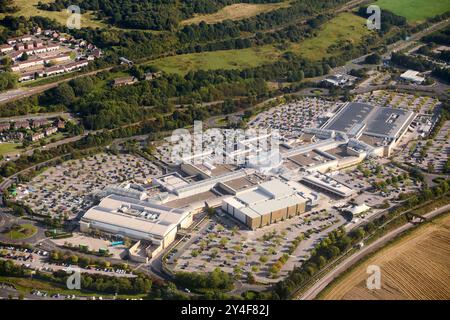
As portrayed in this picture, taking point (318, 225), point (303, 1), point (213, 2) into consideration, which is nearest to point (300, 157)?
point (318, 225)

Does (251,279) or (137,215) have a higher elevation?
(137,215)

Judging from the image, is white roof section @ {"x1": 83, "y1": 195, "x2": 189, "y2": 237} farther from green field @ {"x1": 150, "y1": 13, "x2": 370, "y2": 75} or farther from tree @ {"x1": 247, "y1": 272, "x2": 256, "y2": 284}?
green field @ {"x1": 150, "y1": 13, "x2": 370, "y2": 75}

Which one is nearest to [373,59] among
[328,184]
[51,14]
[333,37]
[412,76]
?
[412,76]

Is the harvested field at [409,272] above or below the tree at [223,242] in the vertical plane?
below

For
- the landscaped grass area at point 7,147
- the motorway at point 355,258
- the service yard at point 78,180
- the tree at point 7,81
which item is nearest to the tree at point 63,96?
the tree at point 7,81

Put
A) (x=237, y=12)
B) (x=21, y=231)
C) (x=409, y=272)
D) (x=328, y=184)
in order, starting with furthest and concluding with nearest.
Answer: (x=237, y=12), (x=328, y=184), (x=21, y=231), (x=409, y=272)

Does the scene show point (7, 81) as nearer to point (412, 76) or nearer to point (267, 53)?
point (267, 53)

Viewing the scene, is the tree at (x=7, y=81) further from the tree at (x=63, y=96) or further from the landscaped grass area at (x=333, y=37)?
the landscaped grass area at (x=333, y=37)
